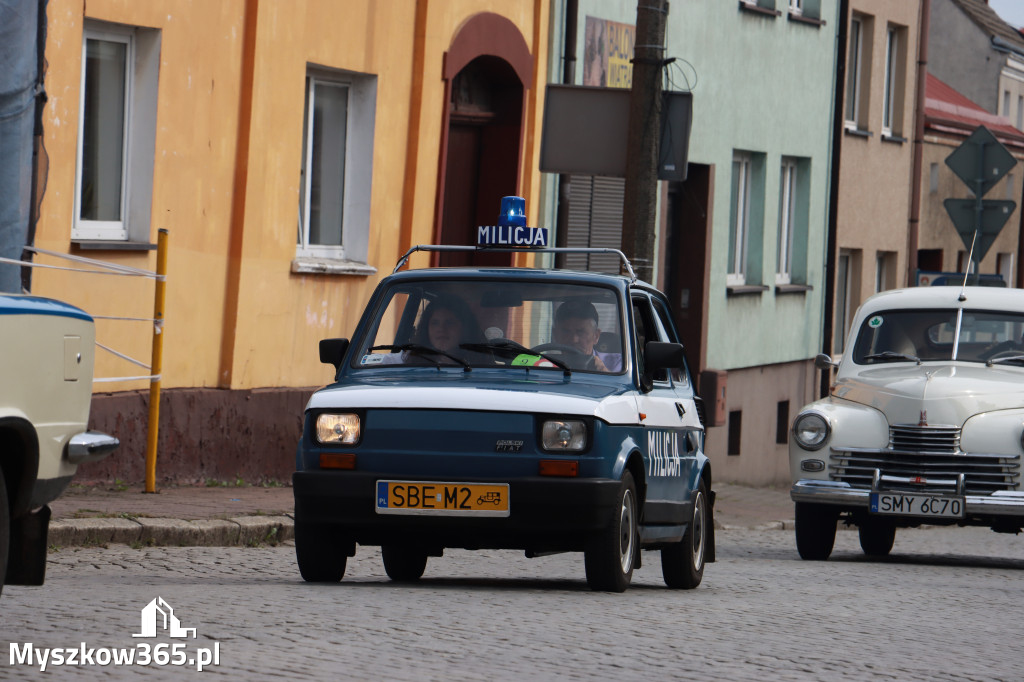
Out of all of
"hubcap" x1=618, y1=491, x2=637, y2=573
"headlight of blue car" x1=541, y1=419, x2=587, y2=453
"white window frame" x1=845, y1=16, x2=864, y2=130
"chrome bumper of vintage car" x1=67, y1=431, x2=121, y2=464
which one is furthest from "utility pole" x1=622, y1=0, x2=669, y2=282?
"white window frame" x1=845, y1=16, x2=864, y2=130

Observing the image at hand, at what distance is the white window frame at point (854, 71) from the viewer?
3109cm

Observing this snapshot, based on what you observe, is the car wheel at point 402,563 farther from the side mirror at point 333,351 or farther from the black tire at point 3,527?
the black tire at point 3,527

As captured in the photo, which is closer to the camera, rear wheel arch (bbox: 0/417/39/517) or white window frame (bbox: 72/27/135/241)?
rear wheel arch (bbox: 0/417/39/517)

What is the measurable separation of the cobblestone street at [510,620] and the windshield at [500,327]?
45.4 inches

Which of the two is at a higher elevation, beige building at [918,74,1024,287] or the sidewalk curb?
beige building at [918,74,1024,287]

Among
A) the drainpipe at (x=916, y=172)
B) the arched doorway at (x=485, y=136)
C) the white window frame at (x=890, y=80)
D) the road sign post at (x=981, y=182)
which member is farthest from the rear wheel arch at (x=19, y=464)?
the drainpipe at (x=916, y=172)

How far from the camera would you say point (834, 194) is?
98.2ft

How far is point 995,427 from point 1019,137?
29705 millimetres

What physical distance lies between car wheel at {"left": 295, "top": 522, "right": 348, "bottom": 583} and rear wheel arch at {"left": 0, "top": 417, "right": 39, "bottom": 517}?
2.64 metres

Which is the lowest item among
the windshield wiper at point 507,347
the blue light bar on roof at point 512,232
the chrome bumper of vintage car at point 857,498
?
the chrome bumper of vintage car at point 857,498

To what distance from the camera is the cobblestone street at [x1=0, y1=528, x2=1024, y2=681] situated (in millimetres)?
6996

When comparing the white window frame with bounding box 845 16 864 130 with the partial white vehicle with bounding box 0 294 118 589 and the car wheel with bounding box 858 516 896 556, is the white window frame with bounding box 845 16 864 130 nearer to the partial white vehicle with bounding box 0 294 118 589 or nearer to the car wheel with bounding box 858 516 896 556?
the car wheel with bounding box 858 516 896 556

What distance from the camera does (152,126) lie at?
14.8 meters

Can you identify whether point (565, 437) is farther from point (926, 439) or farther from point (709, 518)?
point (926, 439)
